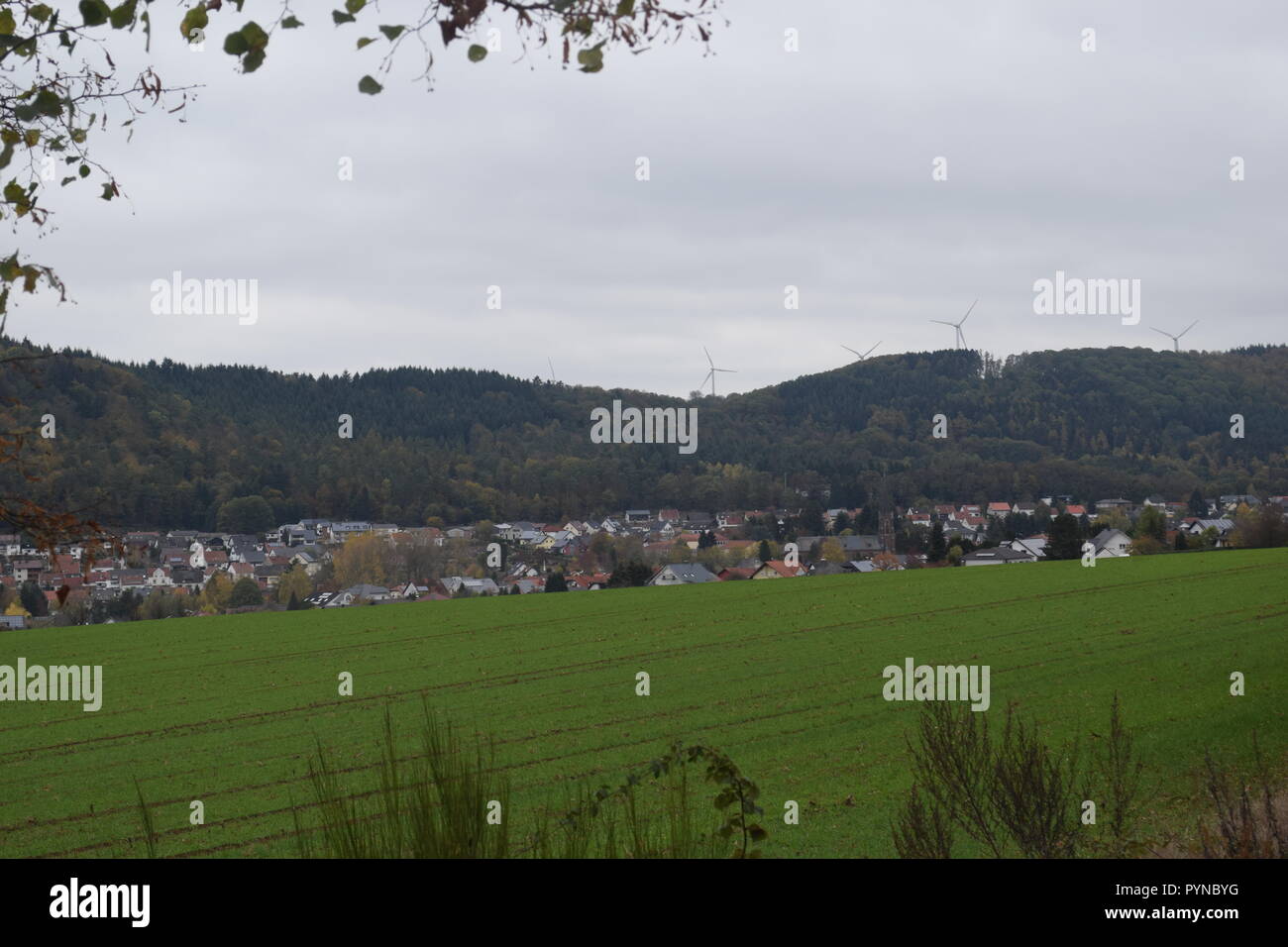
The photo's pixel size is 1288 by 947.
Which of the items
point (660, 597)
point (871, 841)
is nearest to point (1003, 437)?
point (660, 597)

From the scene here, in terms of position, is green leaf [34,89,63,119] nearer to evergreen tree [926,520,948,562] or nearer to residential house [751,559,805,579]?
residential house [751,559,805,579]

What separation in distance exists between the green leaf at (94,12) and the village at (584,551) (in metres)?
56.0

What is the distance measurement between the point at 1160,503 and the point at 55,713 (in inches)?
3225

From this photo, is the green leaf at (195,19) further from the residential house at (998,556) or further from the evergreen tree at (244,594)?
the residential house at (998,556)

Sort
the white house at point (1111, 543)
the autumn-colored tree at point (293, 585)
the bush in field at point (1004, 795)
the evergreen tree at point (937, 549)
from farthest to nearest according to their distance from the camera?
the white house at point (1111, 543) → the evergreen tree at point (937, 549) → the autumn-colored tree at point (293, 585) → the bush in field at point (1004, 795)

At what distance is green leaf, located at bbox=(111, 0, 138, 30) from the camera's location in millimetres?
4648

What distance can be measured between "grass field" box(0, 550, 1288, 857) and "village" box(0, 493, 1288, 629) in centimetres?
1479

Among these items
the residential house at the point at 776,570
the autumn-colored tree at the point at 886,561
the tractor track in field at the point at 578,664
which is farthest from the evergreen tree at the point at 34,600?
the autumn-colored tree at the point at 886,561

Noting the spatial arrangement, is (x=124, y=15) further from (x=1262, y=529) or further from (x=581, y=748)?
(x=1262, y=529)

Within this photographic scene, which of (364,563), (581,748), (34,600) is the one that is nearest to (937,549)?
(364,563)

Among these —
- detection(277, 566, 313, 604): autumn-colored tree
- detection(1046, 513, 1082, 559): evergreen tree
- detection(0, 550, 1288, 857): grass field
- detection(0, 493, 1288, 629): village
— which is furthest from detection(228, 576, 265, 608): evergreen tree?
detection(1046, 513, 1082, 559): evergreen tree

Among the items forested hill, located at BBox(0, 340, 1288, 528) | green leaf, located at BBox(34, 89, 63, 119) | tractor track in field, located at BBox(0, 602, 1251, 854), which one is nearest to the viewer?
green leaf, located at BBox(34, 89, 63, 119)

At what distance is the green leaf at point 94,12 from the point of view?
4633 millimetres

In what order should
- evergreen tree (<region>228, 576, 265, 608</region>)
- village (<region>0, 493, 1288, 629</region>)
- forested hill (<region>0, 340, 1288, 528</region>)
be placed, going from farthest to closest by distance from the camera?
forested hill (<region>0, 340, 1288, 528</region>) → evergreen tree (<region>228, 576, 265, 608</region>) → village (<region>0, 493, 1288, 629</region>)
